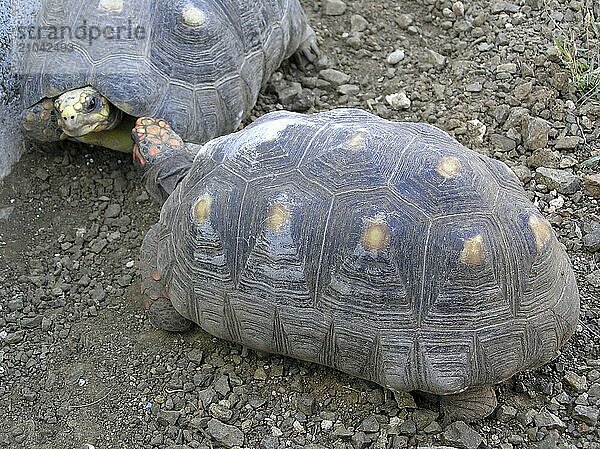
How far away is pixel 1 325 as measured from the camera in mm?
3822

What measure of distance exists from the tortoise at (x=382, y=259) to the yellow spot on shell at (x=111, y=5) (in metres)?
1.42

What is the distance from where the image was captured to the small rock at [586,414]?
3135 millimetres

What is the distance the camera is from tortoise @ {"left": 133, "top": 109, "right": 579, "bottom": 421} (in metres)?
2.97

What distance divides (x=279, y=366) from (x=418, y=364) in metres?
0.68

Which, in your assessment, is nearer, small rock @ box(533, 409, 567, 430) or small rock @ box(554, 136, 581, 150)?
small rock @ box(533, 409, 567, 430)

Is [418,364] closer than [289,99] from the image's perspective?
Yes

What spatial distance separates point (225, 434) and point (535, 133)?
2.29 m

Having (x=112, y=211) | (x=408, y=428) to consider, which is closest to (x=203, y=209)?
(x=408, y=428)

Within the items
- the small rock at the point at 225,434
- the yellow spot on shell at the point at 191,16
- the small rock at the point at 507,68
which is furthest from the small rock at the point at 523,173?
the small rock at the point at 225,434

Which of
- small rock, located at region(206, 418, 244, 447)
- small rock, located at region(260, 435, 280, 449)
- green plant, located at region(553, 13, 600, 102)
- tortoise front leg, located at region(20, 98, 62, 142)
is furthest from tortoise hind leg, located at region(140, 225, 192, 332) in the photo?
green plant, located at region(553, 13, 600, 102)

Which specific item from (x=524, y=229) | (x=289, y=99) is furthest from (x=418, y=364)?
(x=289, y=99)

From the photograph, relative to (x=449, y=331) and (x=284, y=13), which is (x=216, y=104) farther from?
(x=449, y=331)

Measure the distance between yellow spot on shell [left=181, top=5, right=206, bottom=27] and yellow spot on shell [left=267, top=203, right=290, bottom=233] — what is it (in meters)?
1.63

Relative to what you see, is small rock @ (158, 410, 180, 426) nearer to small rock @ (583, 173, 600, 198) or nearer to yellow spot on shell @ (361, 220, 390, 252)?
yellow spot on shell @ (361, 220, 390, 252)
